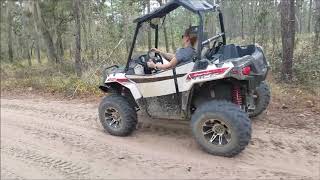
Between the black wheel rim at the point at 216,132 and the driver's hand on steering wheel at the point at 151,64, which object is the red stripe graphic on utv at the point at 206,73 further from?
the driver's hand on steering wheel at the point at 151,64

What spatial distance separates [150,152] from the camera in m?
5.70

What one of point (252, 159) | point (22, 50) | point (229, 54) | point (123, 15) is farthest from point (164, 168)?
point (22, 50)

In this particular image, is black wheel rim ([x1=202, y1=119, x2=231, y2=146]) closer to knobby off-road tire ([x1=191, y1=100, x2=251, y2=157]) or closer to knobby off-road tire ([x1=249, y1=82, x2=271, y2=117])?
knobby off-road tire ([x1=191, y1=100, x2=251, y2=157])

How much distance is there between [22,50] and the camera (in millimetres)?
43406

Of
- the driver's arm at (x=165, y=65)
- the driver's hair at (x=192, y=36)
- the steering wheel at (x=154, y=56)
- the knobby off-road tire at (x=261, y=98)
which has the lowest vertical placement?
the knobby off-road tire at (x=261, y=98)

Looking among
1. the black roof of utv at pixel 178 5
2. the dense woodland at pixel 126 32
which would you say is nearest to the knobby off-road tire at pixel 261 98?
the black roof of utv at pixel 178 5

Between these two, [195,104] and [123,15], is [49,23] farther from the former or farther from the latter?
[195,104]

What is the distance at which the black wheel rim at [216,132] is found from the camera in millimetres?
5344

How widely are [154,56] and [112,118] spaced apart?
1287mm

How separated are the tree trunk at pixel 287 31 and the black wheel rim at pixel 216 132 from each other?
5.57 meters

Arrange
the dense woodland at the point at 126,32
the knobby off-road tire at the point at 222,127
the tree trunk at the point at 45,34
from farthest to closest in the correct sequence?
the tree trunk at the point at 45,34, the dense woodland at the point at 126,32, the knobby off-road tire at the point at 222,127

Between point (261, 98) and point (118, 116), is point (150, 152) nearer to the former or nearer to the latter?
point (118, 116)

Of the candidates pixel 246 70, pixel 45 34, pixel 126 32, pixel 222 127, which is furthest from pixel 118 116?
pixel 45 34

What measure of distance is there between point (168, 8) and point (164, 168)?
237cm
